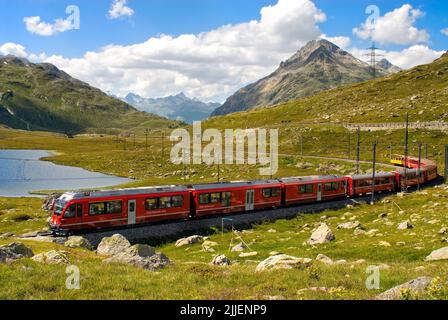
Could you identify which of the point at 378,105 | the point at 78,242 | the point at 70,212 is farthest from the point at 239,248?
the point at 378,105

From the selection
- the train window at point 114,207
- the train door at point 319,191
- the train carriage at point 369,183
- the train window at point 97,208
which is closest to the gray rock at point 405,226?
the train door at point 319,191

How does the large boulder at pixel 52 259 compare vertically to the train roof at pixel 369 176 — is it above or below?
above

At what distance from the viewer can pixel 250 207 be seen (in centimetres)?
5088

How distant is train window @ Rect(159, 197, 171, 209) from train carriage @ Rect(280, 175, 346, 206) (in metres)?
17.2

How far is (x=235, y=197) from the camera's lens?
4934cm

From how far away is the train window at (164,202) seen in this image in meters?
43.5

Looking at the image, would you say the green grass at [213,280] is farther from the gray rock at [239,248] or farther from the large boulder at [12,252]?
the gray rock at [239,248]

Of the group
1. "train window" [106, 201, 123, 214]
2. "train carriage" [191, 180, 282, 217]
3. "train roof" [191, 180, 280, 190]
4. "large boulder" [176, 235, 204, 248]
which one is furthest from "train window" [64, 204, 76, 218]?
"train roof" [191, 180, 280, 190]

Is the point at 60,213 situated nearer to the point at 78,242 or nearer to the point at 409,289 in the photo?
the point at 78,242

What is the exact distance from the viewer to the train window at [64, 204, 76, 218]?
37188 millimetres

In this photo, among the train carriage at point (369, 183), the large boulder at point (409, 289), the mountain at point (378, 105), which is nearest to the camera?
the large boulder at point (409, 289)

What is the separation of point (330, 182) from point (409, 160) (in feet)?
117

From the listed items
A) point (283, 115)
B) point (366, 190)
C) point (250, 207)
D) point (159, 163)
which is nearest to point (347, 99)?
point (283, 115)

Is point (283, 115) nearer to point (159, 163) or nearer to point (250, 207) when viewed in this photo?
point (159, 163)
